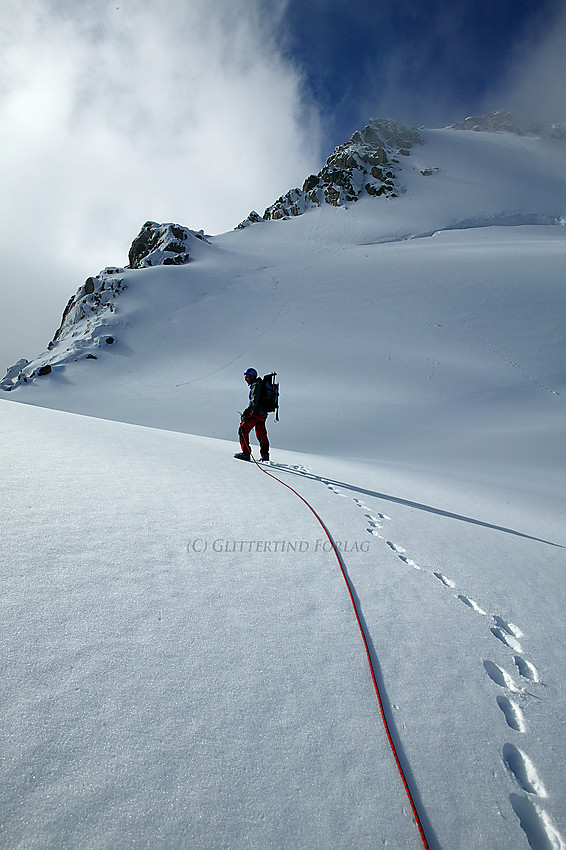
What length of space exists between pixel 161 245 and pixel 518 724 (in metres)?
54.6

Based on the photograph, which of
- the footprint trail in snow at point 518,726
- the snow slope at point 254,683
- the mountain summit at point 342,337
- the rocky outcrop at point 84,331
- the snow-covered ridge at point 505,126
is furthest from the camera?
the snow-covered ridge at point 505,126

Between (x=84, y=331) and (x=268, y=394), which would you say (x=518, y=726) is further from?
(x=84, y=331)

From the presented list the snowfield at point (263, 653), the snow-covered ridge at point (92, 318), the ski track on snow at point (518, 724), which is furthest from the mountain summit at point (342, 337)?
the ski track on snow at point (518, 724)

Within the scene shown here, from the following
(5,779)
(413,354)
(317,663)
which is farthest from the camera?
(413,354)

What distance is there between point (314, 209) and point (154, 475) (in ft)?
228

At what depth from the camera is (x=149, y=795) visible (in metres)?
1.21

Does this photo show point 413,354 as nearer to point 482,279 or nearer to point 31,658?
point 482,279

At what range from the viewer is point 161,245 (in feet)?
157

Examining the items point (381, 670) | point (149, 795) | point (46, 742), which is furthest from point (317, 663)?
point (46, 742)

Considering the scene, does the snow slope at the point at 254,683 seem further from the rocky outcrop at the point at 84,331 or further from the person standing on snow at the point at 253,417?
the rocky outcrop at the point at 84,331

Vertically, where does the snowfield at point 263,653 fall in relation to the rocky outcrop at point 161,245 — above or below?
below

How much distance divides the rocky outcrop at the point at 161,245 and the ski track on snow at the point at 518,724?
45193mm

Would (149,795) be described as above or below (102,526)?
below

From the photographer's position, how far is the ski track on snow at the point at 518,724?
1.37m
